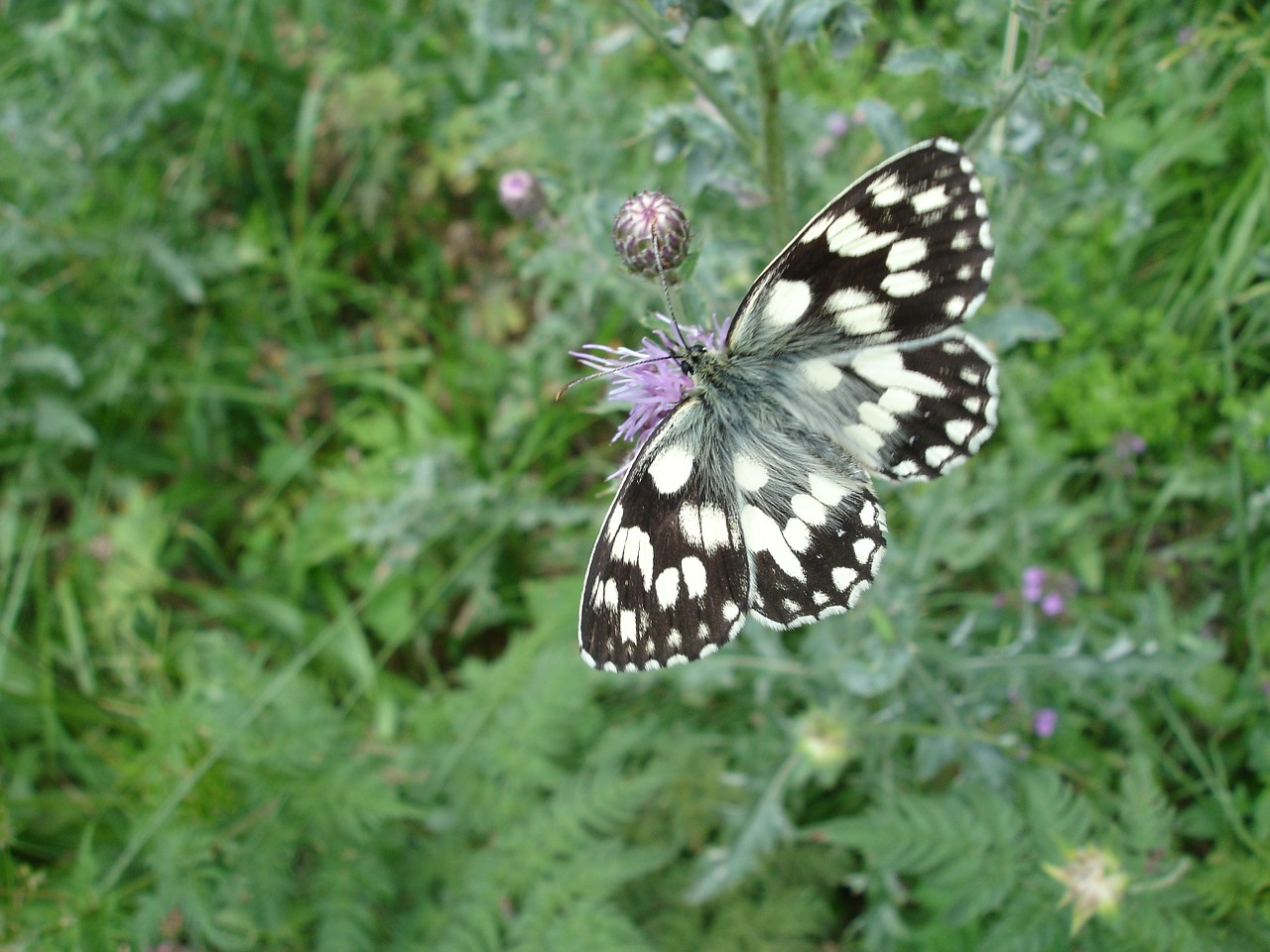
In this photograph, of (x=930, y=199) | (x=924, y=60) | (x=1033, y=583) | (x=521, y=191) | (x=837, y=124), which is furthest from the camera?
(x=837, y=124)

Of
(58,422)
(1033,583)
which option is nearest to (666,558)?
(1033,583)

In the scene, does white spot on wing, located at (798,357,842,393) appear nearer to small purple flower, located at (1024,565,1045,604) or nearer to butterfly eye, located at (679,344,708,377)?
butterfly eye, located at (679,344,708,377)

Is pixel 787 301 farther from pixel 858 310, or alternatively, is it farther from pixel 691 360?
pixel 691 360

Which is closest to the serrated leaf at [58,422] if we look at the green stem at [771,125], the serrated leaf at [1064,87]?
the green stem at [771,125]

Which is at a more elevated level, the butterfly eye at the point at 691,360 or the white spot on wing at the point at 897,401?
the butterfly eye at the point at 691,360

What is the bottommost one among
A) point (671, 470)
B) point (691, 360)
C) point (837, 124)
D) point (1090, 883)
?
point (1090, 883)

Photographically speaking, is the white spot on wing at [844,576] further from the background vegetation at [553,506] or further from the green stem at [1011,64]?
the green stem at [1011,64]

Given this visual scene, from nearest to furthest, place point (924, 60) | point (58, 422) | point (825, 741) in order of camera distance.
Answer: point (924, 60)
point (825, 741)
point (58, 422)
